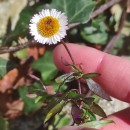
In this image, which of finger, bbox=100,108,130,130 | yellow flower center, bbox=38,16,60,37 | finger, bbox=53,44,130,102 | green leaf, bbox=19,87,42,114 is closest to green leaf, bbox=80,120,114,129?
finger, bbox=100,108,130,130

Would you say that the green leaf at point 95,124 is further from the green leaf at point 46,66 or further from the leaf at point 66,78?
the green leaf at point 46,66

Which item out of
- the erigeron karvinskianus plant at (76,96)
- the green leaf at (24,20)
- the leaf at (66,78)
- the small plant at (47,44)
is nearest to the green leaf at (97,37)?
the small plant at (47,44)

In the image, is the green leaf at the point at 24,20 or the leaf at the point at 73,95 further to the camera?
the green leaf at the point at 24,20

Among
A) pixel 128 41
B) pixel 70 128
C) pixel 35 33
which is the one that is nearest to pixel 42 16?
pixel 35 33

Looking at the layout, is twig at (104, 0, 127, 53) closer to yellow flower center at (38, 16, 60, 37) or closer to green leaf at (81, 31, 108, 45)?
green leaf at (81, 31, 108, 45)

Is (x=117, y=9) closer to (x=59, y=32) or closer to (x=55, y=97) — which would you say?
(x=59, y=32)

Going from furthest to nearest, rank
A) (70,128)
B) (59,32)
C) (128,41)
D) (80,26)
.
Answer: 1. (128,41)
2. (80,26)
3. (59,32)
4. (70,128)

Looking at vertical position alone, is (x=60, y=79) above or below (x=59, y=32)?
below
